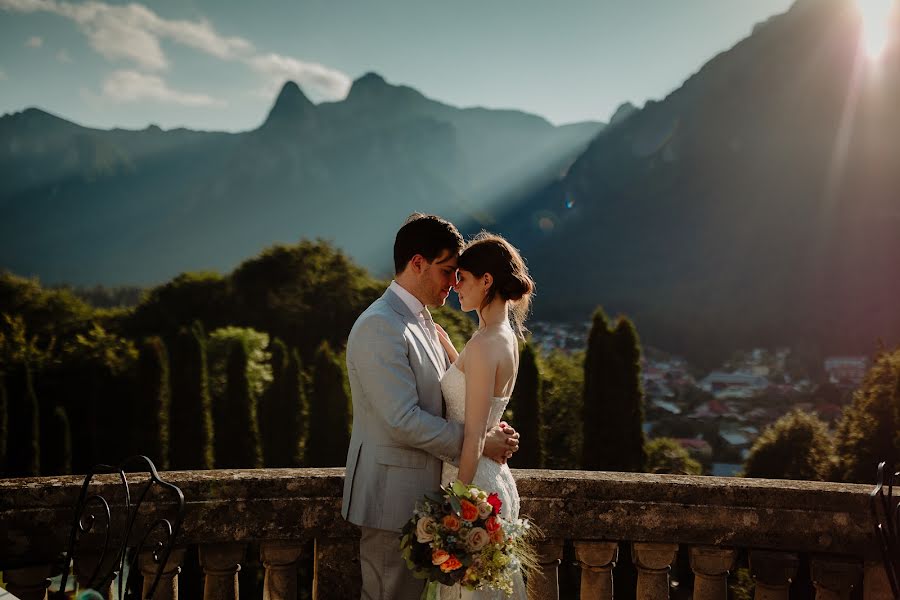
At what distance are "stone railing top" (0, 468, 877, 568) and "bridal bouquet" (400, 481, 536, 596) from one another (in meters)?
0.64

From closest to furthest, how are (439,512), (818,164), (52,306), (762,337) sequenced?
1. (439,512)
2. (52,306)
3. (762,337)
4. (818,164)

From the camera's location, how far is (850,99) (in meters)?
76.6

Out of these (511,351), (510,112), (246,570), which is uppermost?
(510,112)

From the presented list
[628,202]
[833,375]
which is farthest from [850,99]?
[833,375]

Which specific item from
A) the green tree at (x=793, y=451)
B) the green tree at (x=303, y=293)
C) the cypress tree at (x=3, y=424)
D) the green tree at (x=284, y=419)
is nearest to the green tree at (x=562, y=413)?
the green tree at (x=793, y=451)

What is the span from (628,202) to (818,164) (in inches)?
819

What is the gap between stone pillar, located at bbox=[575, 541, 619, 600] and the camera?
3.41 metres

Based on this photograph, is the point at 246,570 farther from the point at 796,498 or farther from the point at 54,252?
the point at 54,252

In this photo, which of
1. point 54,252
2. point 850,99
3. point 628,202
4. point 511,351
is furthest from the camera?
point 54,252

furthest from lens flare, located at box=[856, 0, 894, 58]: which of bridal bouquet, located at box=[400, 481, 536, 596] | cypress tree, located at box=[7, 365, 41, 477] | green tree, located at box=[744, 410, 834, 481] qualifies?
bridal bouquet, located at box=[400, 481, 536, 596]

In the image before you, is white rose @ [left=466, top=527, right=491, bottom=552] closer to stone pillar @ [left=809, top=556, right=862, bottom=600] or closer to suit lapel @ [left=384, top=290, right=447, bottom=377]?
suit lapel @ [left=384, top=290, right=447, bottom=377]

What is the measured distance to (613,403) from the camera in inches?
873

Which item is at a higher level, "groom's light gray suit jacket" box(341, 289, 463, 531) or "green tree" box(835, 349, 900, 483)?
"groom's light gray suit jacket" box(341, 289, 463, 531)

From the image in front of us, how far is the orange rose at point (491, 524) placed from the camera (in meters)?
2.75
